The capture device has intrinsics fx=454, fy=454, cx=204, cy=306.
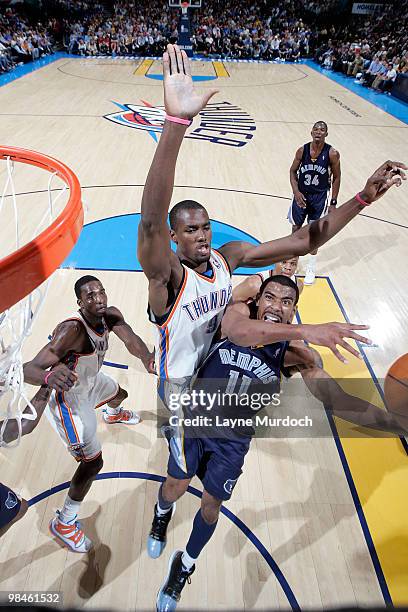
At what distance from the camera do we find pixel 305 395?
3.72 m

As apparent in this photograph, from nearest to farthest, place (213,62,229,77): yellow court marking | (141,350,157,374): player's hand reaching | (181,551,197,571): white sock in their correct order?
(181,551,197,571): white sock
(141,350,157,374): player's hand reaching
(213,62,229,77): yellow court marking

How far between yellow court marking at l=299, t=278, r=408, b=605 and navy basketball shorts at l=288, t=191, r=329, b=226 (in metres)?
1.97

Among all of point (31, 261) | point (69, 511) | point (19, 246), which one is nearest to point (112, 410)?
point (69, 511)

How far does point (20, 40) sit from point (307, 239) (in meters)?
19.2

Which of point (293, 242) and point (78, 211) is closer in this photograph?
point (78, 211)

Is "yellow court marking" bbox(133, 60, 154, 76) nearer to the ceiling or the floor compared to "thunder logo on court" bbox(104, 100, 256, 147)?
nearer to the ceiling

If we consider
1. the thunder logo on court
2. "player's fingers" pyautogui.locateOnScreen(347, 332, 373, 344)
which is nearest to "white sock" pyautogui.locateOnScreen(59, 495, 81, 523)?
"player's fingers" pyautogui.locateOnScreen(347, 332, 373, 344)

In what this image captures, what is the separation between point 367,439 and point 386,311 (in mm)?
1820

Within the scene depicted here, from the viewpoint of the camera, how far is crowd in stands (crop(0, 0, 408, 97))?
57.7 feet

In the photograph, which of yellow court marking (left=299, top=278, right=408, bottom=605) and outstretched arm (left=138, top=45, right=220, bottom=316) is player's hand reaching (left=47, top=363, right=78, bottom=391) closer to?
outstretched arm (left=138, top=45, right=220, bottom=316)

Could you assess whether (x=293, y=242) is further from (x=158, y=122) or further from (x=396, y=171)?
(x=158, y=122)

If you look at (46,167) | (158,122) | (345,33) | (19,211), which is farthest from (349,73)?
(46,167)

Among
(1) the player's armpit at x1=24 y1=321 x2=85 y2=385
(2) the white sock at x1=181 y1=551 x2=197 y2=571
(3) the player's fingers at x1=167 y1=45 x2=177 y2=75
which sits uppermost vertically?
(3) the player's fingers at x1=167 y1=45 x2=177 y2=75

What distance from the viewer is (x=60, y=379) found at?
223cm
